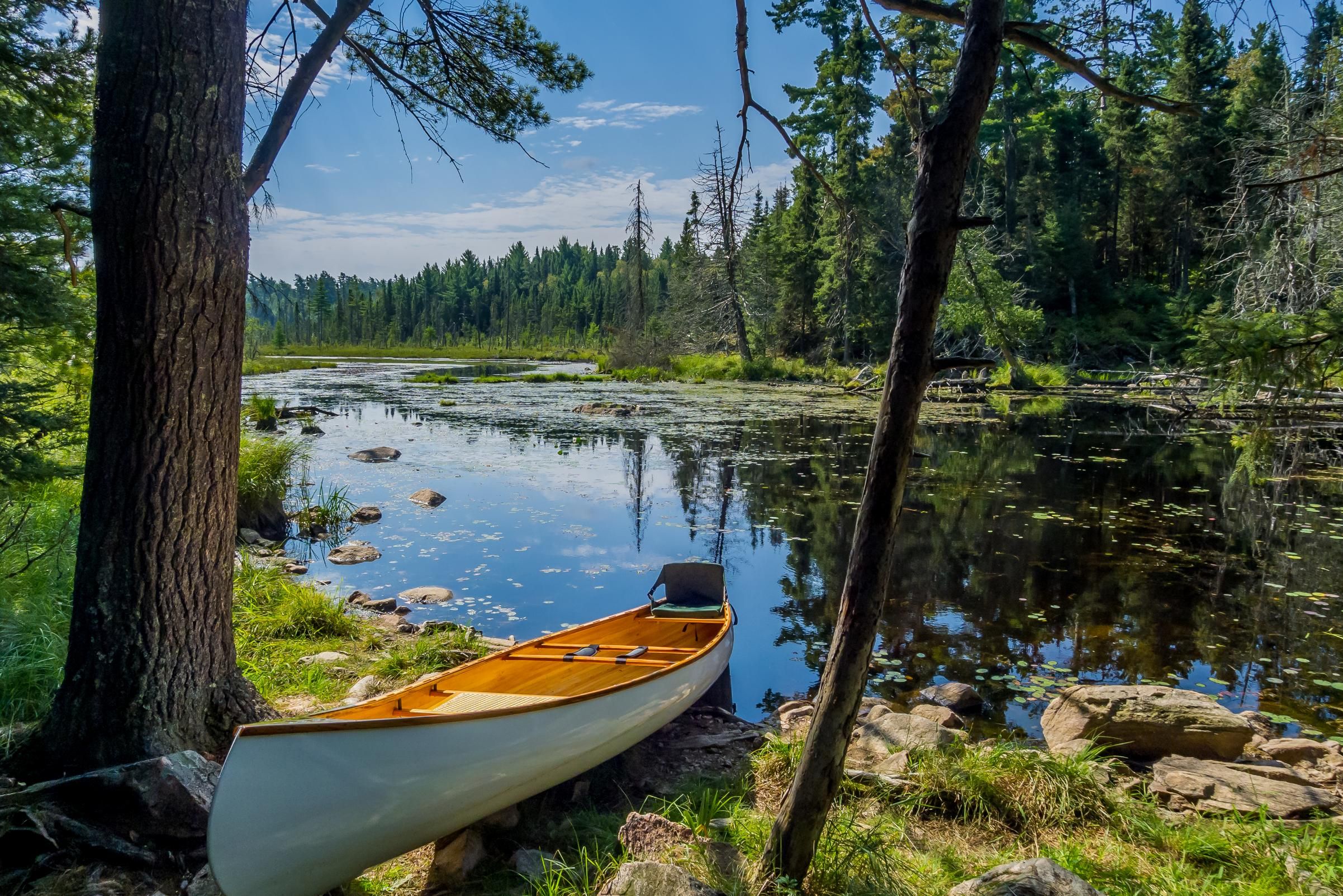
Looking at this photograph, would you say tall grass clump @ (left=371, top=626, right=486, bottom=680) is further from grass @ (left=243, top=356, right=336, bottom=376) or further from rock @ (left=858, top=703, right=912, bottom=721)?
grass @ (left=243, top=356, right=336, bottom=376)

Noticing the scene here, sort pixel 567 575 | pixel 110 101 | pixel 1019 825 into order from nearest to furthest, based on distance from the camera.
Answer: pixel 110 101, pixel 1019 825, pixel 567 575

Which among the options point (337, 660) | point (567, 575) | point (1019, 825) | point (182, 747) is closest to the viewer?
point (182, 747)

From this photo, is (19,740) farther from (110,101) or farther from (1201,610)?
(1201,610)

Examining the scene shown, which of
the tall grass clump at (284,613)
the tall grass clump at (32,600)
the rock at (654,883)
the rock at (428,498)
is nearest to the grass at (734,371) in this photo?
the rock at (428,498)

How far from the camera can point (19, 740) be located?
313 centimetres

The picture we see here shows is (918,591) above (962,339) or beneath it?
beneath

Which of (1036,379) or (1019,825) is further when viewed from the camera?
(1036,379)

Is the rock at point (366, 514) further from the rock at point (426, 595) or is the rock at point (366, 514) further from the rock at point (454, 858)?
the rock at point (454, 858)

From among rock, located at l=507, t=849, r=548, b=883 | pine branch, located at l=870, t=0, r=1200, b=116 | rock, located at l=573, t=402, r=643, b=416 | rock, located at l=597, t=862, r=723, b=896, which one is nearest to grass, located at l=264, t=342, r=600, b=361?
rock, located at l=573, t=402, r=643, b=416

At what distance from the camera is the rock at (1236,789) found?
11.2 ft

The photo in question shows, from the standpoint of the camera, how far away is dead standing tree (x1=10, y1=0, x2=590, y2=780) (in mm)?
2941

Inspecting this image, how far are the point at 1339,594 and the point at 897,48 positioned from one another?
24.6ft

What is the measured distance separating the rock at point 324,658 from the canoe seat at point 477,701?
77.7 inches

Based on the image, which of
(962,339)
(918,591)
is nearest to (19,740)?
(918,591)
